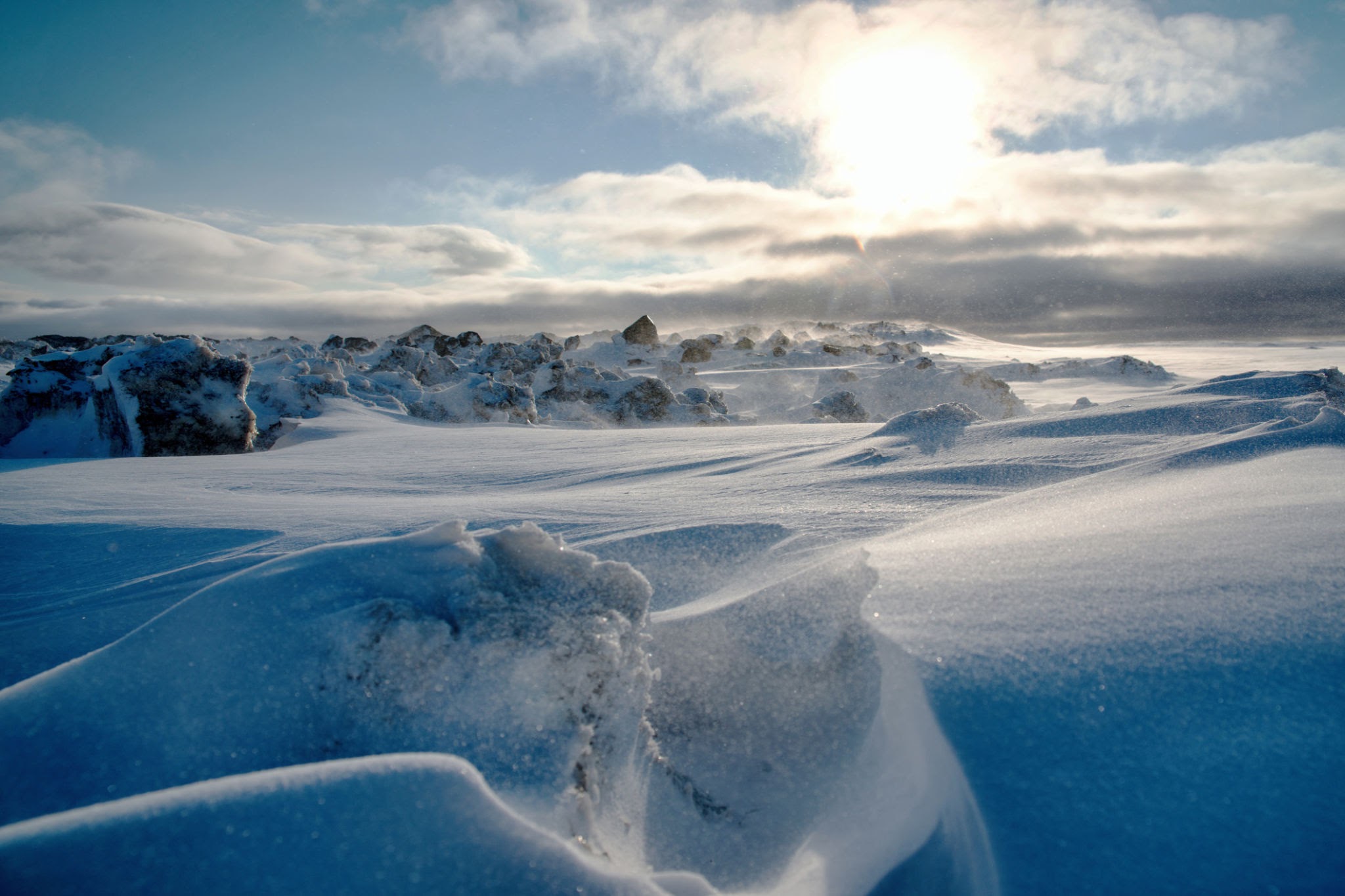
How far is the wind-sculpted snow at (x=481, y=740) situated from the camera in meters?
0.58

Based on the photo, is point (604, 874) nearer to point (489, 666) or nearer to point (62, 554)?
point (489, 666)

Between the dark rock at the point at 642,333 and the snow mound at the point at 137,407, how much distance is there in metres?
13.1

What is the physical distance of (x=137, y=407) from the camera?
3547 mm

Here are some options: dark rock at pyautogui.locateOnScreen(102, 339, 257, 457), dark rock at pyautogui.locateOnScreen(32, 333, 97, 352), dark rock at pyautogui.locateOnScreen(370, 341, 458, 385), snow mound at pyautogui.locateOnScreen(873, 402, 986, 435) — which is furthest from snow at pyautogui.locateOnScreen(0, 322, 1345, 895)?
dark rock at pyautogui.locateOnScreen(32, 333, 97, 352)

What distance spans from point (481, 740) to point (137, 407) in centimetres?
384

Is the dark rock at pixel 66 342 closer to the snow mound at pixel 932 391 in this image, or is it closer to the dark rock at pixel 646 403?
the dark rock at pixel 646 403

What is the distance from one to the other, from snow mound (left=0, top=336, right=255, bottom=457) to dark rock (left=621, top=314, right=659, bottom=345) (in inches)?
516

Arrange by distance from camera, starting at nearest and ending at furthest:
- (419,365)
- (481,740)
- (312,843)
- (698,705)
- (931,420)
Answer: (312,843) → (481,740) → (698,705) → (931,420) → (419,365)

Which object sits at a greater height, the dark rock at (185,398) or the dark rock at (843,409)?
the dark rock at (185,398)

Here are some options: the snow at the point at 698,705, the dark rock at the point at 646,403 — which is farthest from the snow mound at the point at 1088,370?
the snow at the point at 698,705

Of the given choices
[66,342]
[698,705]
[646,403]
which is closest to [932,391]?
[646,403]

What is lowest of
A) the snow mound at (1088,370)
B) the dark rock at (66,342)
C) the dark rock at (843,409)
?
the dark rock at (843,409)

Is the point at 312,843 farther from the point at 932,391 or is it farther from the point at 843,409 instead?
the point at 932,391

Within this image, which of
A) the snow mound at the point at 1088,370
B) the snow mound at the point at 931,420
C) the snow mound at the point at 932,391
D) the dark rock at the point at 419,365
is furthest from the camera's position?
the snow mound at the point at 1088,370
